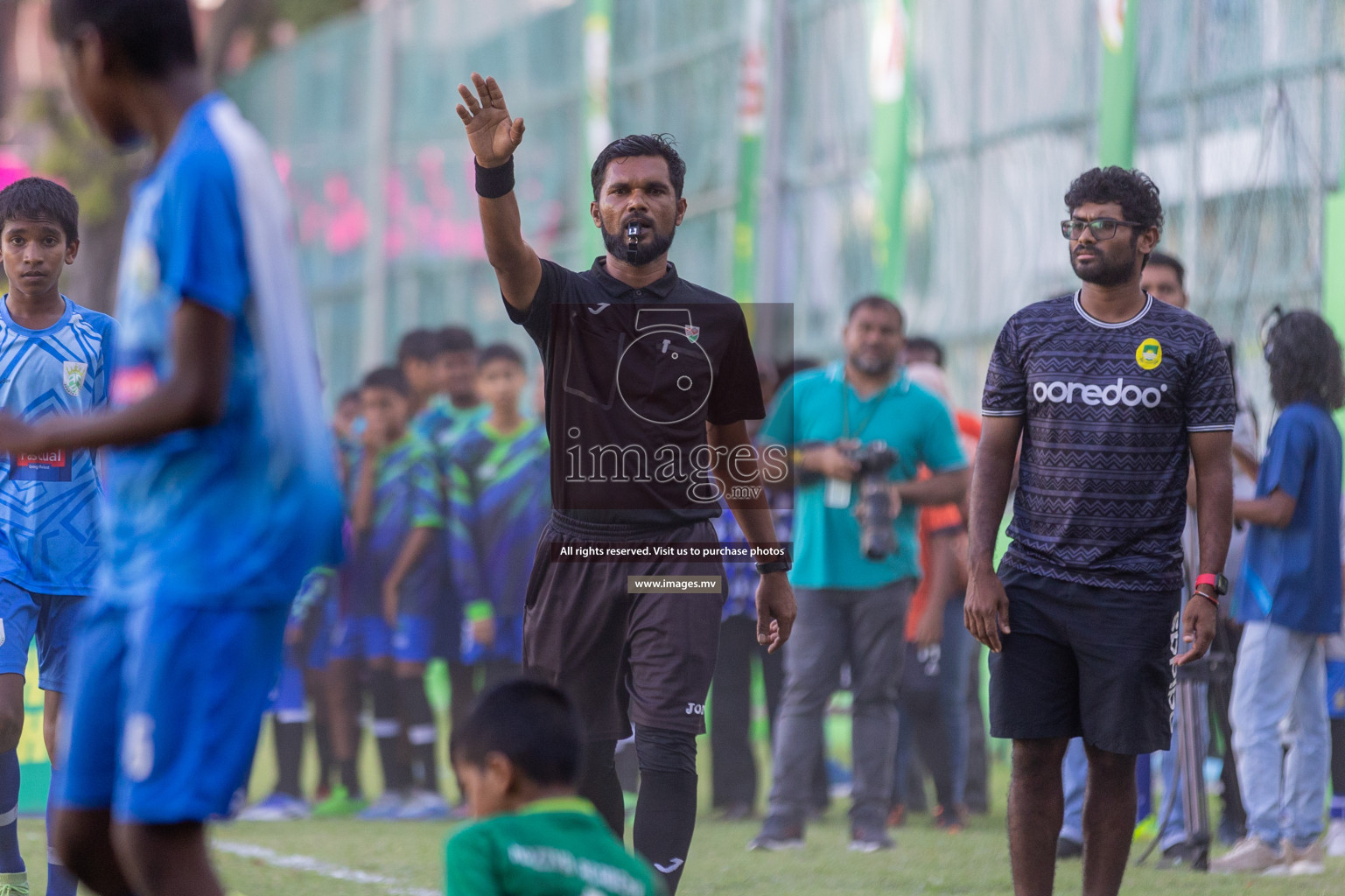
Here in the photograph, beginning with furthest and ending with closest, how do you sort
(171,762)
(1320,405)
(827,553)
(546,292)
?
(827,553), (1320,405), (546,292), (171,762)

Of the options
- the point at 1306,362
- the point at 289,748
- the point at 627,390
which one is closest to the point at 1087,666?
the point at 627,390

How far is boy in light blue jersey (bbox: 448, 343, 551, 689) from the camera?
1009cm

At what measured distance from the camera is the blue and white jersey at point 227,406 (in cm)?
307

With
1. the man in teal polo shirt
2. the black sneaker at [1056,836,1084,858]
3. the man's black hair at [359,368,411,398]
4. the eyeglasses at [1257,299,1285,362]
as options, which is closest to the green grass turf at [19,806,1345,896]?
the black sneaker at [1056,836,1084,858]

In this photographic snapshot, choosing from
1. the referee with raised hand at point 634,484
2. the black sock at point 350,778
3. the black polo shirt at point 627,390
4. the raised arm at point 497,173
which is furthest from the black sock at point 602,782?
the black sock at point 350,778

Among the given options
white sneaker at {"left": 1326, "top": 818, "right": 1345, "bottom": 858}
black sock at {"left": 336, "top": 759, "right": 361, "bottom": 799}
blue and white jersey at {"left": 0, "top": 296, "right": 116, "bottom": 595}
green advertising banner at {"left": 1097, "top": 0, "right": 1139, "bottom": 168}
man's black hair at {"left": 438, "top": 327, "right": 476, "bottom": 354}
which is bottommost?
black sock at {"left": 336, "top": 759, "right": 361, "bottom": 799}

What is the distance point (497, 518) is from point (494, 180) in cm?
555

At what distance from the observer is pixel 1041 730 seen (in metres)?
5.17

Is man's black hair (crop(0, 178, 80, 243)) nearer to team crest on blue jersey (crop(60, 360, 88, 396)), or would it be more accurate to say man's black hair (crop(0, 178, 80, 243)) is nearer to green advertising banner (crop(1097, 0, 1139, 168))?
team crest on blue jersey (crop(60, 360, 88, 396))

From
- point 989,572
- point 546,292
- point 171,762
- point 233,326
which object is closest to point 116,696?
point 171,762

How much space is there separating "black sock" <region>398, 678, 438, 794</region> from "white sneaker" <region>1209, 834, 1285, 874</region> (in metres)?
4.80

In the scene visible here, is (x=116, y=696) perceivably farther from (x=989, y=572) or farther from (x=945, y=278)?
(x=945, y=278)

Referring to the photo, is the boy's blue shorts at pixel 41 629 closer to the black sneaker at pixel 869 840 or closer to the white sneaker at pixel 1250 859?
the black sneaker at pixel 869 840

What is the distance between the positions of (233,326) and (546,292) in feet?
6.78
